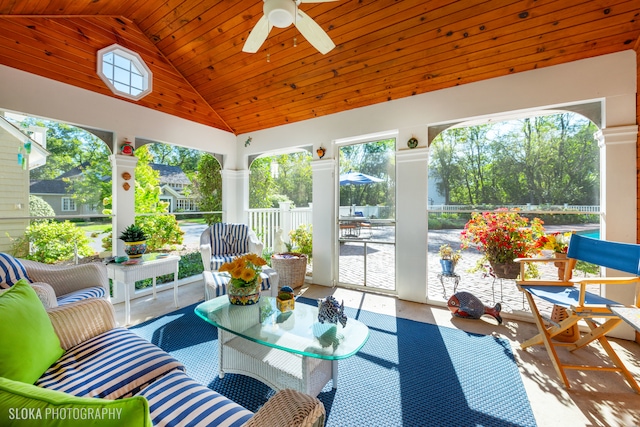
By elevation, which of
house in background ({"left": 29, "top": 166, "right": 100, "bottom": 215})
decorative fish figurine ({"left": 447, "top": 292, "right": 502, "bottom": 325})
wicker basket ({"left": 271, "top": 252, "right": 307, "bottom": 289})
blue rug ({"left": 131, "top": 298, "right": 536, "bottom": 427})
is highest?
house in background ({"left": 29, "top": 166, "right": 100, "bottom": 215})

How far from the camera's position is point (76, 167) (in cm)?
320

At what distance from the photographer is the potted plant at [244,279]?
6.54 ft

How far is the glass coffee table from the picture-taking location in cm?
154

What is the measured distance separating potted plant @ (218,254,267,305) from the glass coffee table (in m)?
0.07

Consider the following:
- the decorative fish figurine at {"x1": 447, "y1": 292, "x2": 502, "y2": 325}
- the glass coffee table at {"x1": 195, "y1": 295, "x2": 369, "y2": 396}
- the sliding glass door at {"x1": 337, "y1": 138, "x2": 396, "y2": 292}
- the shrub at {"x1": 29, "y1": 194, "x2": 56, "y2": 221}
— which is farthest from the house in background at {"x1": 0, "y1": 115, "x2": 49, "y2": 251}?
the decorative fish figurine at {"x1": 447, "y1": 292, "x2": 502, "y2": 325}

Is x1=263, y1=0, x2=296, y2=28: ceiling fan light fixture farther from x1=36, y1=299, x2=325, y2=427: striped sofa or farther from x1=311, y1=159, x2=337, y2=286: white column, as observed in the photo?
x1=311, y1=159, x2=337, y2=286: white column

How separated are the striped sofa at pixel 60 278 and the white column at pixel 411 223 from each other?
10.3 ft

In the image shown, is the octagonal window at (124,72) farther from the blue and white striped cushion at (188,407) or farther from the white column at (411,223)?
the blue and white striped cushion at (188,407)

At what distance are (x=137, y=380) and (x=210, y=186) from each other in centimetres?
410

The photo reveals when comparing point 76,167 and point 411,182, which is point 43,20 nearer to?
point 76,167

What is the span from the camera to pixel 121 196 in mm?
3428

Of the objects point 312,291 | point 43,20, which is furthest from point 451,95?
point 43,20

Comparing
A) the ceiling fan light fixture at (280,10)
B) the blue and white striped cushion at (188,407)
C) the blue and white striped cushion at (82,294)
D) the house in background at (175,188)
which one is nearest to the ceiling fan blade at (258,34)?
the ceiling fan light fixture at (280,10)

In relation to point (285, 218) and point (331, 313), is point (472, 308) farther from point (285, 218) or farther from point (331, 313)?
point (285, 218)
